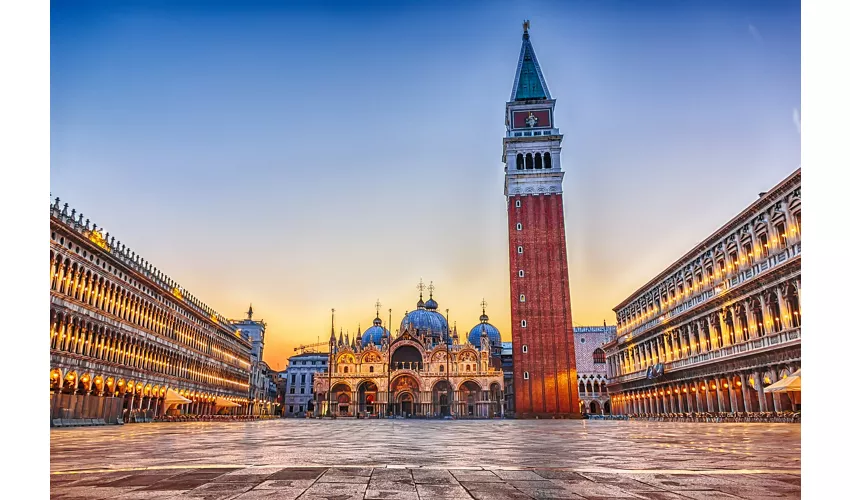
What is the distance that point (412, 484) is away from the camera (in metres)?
5.96

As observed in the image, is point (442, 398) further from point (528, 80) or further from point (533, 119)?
point (528, 80)

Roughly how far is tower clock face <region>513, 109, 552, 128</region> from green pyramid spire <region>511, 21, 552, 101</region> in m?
1.92

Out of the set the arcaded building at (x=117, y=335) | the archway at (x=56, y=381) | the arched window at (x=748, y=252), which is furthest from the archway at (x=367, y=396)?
the arched window at (x=748, y=252)

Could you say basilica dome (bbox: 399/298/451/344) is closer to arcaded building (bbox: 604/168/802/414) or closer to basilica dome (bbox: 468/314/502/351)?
basilica dome (bbox: 468/314/502/351)

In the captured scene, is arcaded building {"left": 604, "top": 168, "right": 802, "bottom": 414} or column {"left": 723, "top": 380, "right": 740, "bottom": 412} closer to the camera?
arcaded building {"left": 604, "top": 168, "right": 802, "bottom": 414}

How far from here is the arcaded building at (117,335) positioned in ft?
107

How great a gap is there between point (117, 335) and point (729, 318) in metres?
43.0

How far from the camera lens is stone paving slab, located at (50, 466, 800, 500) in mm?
5148

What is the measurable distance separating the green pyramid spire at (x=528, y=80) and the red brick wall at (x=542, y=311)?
13.8m

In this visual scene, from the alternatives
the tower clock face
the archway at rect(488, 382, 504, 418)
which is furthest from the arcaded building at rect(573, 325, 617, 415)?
the tower clock face

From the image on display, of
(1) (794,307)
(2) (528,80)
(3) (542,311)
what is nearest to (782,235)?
(1) (794,307)
